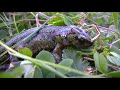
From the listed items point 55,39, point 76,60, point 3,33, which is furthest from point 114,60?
point 3,33

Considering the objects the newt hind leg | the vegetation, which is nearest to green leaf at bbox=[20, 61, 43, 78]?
the vegetation

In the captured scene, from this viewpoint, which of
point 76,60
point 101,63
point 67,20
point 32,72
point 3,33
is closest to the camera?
point 32,72

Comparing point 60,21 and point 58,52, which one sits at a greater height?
point 60,21

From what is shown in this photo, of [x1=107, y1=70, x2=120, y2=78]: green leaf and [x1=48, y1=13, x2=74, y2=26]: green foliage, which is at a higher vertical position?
[x1=48, y1=13, x2=74, y2=26]: green foliage

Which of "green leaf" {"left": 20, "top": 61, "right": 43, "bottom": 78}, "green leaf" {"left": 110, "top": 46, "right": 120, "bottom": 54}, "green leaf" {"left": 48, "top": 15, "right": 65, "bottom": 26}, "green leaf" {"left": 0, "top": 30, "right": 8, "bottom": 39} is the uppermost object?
"green leaf" {"left": 48, "top": 15, "right": 65, "bottom": 26}

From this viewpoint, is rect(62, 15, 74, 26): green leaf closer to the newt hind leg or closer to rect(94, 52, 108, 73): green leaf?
the newt hind leg

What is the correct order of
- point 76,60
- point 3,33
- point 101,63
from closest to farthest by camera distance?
1. point 101,63
2. point 76,60
3. point 3,33

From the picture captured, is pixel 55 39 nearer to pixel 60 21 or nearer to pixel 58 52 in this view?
pixel 60 21
